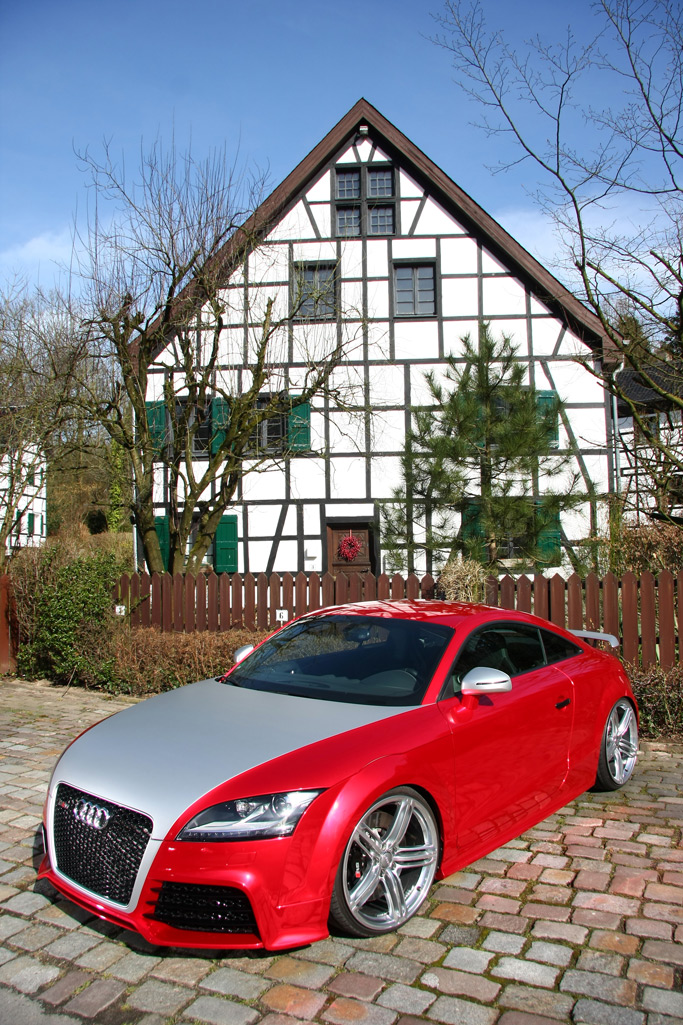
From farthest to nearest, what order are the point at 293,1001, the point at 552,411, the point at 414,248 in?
the point at 414,248
the point at 552,411
the point at 293,1001

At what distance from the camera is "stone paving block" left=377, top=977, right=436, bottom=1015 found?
2635 mm

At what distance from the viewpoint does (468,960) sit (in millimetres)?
2953

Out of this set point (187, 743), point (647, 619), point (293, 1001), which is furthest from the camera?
point (647, 619)

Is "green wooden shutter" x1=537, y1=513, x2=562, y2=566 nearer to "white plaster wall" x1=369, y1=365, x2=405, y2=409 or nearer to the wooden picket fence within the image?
the wooden picket fence

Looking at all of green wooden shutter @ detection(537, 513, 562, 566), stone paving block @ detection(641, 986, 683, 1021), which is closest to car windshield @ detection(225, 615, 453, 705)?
stone paving block @ detection(641, 986, 683, 1021)

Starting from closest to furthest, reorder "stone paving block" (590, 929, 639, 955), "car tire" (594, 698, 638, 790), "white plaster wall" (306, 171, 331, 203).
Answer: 1. "stone paving block" (590, 929, 639, 955)
2. "car tire" (594, 698, 638, 790)
3. "white plaster wall" (306, 171, 331, 203)

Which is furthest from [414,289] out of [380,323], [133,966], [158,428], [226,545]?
[133,966]

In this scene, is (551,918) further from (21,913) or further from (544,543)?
(544,543)

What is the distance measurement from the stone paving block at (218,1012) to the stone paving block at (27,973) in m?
0.60

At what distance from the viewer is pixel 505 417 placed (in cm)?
1237

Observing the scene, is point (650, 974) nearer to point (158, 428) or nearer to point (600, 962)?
point (600, 962)

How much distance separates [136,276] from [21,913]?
988cm

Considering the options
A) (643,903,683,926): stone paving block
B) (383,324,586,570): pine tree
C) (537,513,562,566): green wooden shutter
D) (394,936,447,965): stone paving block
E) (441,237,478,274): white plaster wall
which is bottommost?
(643,903,683,926): stone paving block

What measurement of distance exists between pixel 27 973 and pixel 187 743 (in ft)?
3.22
